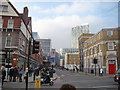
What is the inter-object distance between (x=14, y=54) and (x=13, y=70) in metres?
8.76

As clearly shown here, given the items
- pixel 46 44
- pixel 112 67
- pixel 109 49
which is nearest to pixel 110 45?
pixel 109 49

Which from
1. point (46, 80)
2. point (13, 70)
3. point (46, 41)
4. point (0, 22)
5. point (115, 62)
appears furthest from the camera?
point (46, 41)

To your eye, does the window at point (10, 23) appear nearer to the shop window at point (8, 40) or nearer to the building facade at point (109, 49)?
the shop window at point (8, 40)

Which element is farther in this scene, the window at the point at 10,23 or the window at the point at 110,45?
the window at the point at 110,45

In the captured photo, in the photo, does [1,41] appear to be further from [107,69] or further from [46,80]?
[107,69]

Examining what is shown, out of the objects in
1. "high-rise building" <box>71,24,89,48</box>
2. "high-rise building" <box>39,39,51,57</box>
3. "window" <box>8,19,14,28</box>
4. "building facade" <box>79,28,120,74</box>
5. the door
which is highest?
"high-rise building" <box>71,24,89,48</box>

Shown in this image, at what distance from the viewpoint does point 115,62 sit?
138 feet

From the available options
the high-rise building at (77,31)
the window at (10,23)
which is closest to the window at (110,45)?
the window at (10,23)

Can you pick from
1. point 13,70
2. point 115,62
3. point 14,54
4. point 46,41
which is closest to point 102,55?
point 115,62

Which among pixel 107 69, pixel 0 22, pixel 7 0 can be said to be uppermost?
pixel 7 0

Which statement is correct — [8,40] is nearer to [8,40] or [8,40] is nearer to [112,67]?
[8,40]

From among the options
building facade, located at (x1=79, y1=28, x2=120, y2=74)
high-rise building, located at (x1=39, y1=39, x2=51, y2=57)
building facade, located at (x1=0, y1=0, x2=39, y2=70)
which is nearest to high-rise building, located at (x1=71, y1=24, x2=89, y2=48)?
high-rise building, located at (x1=39, y1=39, x2=51, y2=57)

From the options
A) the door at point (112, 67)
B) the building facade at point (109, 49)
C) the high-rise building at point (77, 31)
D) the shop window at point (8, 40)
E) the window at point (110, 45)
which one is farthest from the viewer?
the high-rise building at point (77, 31)

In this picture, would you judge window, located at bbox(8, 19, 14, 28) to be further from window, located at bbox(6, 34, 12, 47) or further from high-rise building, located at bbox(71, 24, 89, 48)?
high-rise building, located at bbox(71, 24, 89, 48)
